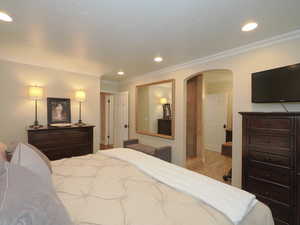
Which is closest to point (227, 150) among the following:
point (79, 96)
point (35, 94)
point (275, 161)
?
point (275, 161)

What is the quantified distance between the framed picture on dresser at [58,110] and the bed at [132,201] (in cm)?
225

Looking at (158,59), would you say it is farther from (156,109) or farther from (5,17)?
(5,17)

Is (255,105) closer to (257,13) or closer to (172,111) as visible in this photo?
(257,13)

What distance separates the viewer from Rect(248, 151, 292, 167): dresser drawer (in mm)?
1691

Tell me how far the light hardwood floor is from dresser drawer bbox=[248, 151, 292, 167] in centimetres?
136

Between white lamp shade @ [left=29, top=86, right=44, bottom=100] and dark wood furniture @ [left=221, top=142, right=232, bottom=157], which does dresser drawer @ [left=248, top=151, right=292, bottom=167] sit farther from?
white lamp shade @ [left=29, top=86, right=44, bottom=100]

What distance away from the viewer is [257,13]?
155 centimetres

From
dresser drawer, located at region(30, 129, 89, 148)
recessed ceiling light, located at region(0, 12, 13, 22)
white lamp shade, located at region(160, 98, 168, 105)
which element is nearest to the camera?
recessed ceiling light, located at region(0, 12, 13, 22)

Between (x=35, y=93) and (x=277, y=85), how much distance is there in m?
4.17

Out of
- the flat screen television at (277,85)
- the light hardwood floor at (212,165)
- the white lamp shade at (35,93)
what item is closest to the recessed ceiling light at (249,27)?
the flat screen television at (277,85)

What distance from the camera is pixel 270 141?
1.81 m

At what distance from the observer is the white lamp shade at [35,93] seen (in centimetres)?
303

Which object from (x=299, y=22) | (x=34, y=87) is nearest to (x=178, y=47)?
(x=299, y=22)

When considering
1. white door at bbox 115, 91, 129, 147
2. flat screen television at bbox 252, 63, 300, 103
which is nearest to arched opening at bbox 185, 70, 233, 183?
flat screen television at bbox 252, 63, 300, 103
